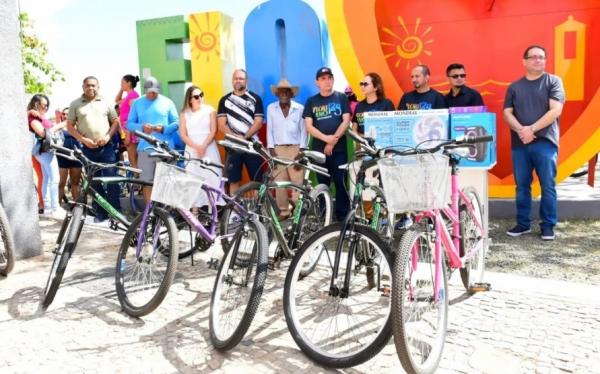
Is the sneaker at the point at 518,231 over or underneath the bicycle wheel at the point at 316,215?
underneath

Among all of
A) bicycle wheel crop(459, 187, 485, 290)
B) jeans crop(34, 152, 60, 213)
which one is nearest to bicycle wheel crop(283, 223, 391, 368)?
bicycle wheel crop(459, 187, 485, 290)

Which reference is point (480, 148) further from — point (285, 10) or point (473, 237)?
point (285, 10)

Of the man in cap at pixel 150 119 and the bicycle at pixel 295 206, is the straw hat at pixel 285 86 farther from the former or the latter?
the bicycle at pixel 295 206

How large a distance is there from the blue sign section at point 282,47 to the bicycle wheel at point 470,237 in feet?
11.5

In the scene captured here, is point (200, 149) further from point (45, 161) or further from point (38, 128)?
Answer: point (45, 161)

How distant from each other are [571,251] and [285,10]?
4.58 metres

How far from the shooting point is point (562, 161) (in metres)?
6.33

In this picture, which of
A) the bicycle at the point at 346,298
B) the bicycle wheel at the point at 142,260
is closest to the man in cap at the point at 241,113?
the bicycle wheel at the point at 142,260

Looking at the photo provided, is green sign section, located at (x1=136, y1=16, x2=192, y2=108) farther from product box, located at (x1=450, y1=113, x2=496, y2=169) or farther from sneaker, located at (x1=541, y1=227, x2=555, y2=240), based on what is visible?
sneaker, located at (x1=541, y1=227, x2=555, y2=240)

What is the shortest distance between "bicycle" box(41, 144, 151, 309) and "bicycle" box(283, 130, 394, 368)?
1.73m

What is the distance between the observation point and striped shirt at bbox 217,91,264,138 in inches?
258

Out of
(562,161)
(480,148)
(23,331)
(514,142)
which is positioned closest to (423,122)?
(480,148)

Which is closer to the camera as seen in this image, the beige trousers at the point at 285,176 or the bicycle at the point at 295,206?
the bicycle at the point at 295,206

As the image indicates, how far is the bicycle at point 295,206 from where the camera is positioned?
3639 mm
